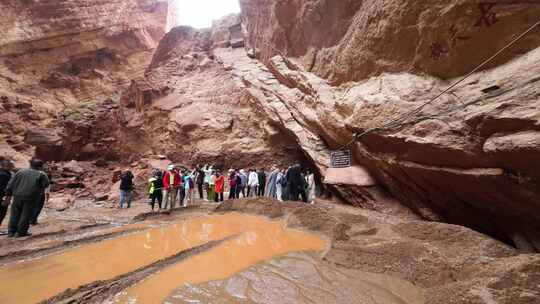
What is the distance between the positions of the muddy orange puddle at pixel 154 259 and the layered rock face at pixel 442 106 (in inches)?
105

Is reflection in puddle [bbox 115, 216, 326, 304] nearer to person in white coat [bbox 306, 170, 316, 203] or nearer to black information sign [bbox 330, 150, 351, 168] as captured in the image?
black information sign [bbox 330, 150, 351, 168]

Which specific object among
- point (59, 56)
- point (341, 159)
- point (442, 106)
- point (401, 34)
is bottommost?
point (341, 159)

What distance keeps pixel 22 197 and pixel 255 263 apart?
4.61m

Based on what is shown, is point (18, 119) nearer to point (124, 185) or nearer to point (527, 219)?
point (124, 185)

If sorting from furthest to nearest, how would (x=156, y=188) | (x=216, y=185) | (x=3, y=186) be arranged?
(x=216, y=185) → (x=156, y=188) → (x=3, y=186)

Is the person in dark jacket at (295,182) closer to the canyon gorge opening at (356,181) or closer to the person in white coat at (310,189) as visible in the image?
the person in white coat at (310,189)

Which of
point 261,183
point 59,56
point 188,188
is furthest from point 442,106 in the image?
point 59,56

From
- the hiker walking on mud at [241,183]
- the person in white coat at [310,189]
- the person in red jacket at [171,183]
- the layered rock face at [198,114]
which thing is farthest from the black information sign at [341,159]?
the person in red jacket at [171,183]

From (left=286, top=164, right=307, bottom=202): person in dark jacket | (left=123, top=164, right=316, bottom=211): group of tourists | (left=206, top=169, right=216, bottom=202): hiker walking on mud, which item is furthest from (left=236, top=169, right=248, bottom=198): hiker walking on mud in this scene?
(left=286, top=164, right=307, bottom=202): person in dark jacket

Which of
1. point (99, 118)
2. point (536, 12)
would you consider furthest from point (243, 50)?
point (536, 12)

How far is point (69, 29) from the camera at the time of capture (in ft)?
73.7

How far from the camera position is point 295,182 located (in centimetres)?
936

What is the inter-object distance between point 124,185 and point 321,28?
27.6 feet

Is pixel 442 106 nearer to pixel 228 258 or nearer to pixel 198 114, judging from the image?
pixel 228 258
